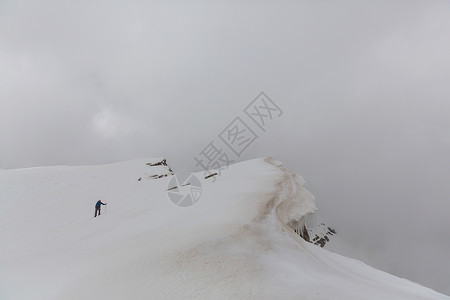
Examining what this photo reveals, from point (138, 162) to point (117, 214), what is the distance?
801 inches

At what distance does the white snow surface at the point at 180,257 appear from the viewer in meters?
4.59

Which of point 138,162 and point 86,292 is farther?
point 138,162

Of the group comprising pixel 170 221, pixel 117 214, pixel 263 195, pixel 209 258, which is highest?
pixel 117 214

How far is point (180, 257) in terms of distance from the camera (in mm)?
5531

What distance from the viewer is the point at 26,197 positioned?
1700 cm

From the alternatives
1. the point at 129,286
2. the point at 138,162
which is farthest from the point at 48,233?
the point at 138,162

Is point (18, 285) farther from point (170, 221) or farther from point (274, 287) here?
point (274, 287)

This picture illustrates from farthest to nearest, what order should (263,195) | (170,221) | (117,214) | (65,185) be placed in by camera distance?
(65,185) < (117,214) < (263,195) < (170,221)

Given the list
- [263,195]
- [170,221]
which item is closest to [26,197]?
[170,221]

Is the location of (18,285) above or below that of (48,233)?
below

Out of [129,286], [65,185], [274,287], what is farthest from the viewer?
[65,185]

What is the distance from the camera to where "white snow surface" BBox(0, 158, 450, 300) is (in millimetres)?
4594

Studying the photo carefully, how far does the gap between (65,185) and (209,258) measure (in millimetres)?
20297

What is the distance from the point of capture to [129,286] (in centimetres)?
485
